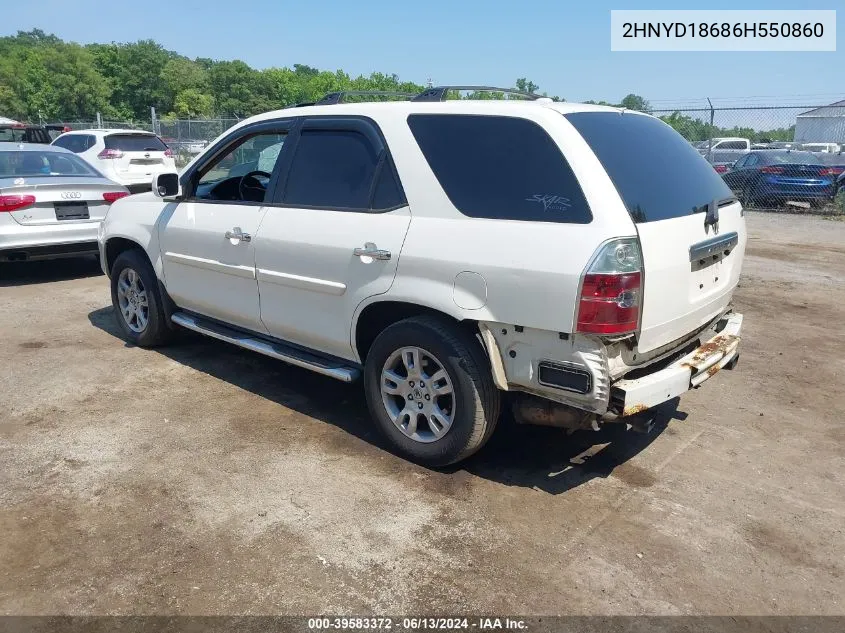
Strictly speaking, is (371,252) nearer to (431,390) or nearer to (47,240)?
(431,390)

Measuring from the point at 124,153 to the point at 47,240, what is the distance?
7.15 metres

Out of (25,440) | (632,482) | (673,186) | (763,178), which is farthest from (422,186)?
(763,178)

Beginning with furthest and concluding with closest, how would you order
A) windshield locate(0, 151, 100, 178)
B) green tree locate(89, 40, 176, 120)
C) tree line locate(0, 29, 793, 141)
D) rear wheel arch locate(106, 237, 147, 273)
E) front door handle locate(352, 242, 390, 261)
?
1. green tree locate(89, 40, 176, 120)
2. tree line locate(0, 29, 793, 141)
3. windshield locate(0, 151, 100, 178)
4. rear wheel arch locate(106, 237, 147, 273)
5. front door handle locate(352, 242, 390, 261)

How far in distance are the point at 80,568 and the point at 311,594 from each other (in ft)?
3.38

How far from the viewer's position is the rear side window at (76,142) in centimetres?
1417

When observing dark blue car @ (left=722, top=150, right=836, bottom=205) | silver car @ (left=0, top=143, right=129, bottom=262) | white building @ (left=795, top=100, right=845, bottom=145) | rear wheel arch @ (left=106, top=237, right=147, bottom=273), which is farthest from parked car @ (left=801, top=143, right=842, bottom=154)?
rear wheel arch @ (left=106, top=237, right=147, bottom=273)

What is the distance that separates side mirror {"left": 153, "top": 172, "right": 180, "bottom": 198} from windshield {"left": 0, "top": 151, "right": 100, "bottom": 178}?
4.10 meters

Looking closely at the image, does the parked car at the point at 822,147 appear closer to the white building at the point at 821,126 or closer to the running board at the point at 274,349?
the white building at the point at 821,126

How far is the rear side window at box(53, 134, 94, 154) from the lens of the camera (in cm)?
1417

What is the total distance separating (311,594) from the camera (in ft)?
9.14

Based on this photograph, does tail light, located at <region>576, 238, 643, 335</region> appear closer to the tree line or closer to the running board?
the running board

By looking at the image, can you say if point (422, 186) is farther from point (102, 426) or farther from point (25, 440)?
point (25, 440)

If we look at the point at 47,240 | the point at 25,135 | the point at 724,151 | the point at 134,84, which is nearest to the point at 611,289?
the point at 47,240

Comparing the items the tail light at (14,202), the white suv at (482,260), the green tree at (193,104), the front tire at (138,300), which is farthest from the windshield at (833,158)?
the green tree at (193,104)
